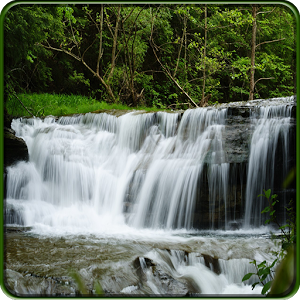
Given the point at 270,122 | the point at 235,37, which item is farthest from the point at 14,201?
the point at 235,37

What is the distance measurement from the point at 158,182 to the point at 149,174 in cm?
28

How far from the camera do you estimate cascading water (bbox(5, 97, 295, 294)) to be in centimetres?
503

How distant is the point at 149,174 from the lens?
19.2 feet

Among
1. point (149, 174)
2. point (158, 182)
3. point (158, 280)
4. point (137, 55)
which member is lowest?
point (158, 280)

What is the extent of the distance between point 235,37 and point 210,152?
12197 millimetres

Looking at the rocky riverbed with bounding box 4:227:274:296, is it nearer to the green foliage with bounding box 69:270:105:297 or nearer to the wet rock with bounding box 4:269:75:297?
the wet rock with bounding box 4:269:75:297

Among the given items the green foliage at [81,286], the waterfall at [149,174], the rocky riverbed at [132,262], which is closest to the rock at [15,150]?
the waterfall at [149,174]

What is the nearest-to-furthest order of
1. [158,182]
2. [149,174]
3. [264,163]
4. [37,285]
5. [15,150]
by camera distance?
[37,285]
[264,163]
[158,182]
[149,174]
[15,150]

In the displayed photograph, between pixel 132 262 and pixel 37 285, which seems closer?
pixel 37 285

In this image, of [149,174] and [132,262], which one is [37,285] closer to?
[132,262]

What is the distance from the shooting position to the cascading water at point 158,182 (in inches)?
198

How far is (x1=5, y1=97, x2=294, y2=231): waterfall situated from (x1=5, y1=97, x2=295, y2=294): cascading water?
17 mm

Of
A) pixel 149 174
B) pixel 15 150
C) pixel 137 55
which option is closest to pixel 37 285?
pixel 149 174

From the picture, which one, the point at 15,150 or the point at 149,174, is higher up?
the point at 15,150
